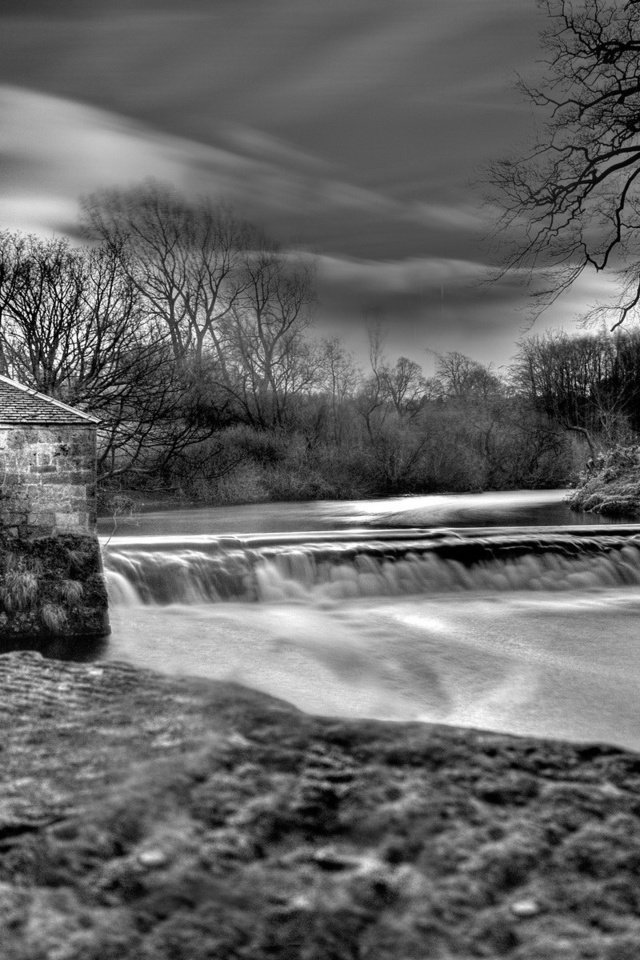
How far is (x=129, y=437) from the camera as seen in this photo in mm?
21609

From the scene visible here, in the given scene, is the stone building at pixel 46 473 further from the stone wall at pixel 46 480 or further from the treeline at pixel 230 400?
the treeline at pixel 230 400

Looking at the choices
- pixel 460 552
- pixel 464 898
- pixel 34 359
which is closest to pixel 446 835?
pixel 464 898

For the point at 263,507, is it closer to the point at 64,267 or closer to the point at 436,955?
the point at 64,267

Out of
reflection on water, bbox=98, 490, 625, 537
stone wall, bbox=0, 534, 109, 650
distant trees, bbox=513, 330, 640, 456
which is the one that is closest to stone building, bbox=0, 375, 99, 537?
stone wall, bbox=0, 534, 109, 650

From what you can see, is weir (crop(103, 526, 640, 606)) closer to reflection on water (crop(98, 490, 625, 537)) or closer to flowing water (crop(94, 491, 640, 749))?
flowing water (crop(94, 491, 640, 749))

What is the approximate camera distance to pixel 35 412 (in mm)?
7891

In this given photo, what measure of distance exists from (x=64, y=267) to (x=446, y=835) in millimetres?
23166

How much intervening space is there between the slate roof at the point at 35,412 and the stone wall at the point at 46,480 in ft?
0.22

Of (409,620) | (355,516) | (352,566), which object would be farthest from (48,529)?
(355,516)

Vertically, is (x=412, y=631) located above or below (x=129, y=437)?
below

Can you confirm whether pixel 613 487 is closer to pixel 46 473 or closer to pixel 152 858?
pixel 46 473

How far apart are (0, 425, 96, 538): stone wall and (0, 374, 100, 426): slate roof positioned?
0.07 m

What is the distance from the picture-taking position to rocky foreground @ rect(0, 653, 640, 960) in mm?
2326

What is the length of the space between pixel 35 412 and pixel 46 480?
2.49 feet
